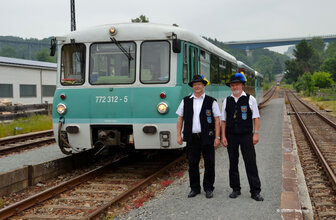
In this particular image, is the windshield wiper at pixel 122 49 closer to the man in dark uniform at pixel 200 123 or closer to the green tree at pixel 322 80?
the man in dark uniform at pixel 200 123

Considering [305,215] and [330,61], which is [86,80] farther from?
[330,61]

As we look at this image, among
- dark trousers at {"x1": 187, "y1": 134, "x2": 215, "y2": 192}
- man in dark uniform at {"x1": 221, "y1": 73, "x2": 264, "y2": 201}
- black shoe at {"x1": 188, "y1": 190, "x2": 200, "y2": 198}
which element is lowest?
black shoe at {"x1": 188, "y1": 190, "x2": 200, "y2": 198}

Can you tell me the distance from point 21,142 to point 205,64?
688 cm

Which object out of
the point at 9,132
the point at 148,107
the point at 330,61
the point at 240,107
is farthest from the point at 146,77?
the point at 330,61

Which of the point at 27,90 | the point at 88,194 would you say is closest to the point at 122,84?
the point at 88,194

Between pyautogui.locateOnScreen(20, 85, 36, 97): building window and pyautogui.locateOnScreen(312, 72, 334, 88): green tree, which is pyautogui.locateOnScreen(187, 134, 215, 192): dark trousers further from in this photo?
pyautogui.locateOnScreen(312, 72, 334, 88): green tree

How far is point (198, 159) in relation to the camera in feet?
19.1

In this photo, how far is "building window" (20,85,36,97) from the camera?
81.0 feet

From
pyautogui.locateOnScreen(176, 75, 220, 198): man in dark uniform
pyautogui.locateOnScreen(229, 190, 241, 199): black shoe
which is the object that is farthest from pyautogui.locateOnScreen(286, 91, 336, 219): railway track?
pyautogui.locateOnScreen(176, 75, 220, 198): man in dark uniform

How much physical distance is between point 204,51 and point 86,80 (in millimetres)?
2951

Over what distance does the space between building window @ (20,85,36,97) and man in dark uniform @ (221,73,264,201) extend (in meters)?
21.6

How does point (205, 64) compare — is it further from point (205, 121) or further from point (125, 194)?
point (125, 194)

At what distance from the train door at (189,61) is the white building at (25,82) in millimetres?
17821

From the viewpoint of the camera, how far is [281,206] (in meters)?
5.18
